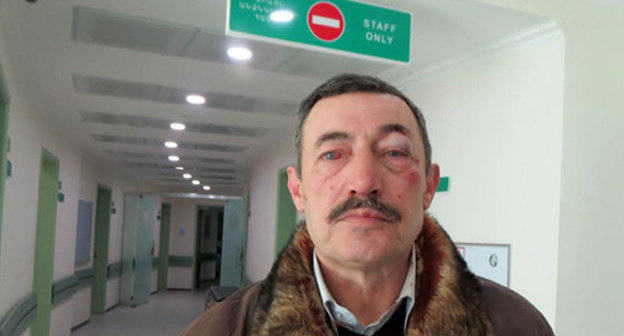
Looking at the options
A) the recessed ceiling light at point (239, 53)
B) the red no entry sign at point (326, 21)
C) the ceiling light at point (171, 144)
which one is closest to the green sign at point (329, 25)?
the red no entry sign at point (326, 21)

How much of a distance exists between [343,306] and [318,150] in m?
0.34

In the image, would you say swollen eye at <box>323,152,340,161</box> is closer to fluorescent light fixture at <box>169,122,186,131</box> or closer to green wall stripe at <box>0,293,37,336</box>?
green wall stripe at <box>0,293,37,336</box>

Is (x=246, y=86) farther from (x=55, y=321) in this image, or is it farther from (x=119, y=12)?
(x=55, y=321)

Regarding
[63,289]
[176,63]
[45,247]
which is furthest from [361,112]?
[63,289]

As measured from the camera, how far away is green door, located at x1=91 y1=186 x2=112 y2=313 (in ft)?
34.3

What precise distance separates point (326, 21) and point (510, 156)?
135 cm

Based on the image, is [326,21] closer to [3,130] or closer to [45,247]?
[3,130]

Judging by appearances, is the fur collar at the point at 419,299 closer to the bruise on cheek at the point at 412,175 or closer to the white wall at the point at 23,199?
the bruise on cheek at the point at 412,175

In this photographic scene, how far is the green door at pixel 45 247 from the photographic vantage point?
6.29 m

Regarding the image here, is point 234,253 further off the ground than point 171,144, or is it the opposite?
point 171,144

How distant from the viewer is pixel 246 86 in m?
4.59

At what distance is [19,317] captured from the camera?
15.4ft

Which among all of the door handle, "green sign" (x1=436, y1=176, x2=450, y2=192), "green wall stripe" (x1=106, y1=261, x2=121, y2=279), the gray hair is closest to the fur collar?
the gray hair

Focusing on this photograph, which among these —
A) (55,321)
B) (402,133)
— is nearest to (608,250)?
Answer: (402,133)
